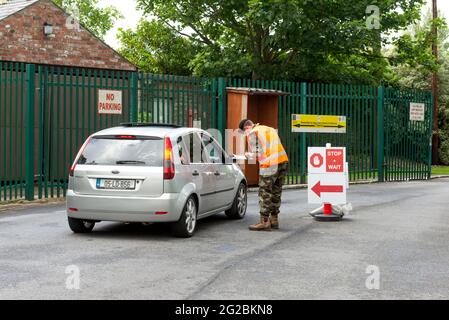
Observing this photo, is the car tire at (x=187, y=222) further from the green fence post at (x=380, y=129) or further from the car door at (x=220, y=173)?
the green fence post at (x=380, y=129)

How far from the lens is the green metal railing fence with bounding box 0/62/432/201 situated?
14070 mm

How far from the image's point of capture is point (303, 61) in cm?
2684

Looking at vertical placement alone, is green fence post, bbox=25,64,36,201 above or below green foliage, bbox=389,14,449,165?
below

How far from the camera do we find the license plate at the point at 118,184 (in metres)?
9.08

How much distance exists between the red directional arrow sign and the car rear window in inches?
136

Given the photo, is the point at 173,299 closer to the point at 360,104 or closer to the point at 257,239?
the point at 257,239

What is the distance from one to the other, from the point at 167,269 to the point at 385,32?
74.8 feet

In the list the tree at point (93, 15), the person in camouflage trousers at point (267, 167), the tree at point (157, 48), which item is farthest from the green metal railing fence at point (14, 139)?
the tree at point (93, 15)

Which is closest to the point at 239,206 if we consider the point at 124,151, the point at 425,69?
the point at 124,151

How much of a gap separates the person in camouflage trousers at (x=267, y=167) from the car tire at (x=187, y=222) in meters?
1.15

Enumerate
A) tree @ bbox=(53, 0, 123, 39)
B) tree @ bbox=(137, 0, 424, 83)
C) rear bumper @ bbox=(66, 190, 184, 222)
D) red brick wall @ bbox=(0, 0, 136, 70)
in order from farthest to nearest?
1. tree @ bbox=(53, 0, 123, 39)
2. tree @ bbox=(137, 0, 424, 83)
3. red brick wall @ bbox=(0, 0, 136, 70)
4. rear bumper @ bbox=(66, 190, 184, 222)

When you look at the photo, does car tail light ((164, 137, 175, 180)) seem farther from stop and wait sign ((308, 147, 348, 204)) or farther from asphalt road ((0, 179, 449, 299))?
stop and wait sign ((308, 147, 348, 204))

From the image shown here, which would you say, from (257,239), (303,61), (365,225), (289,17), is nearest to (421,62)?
(303,61)

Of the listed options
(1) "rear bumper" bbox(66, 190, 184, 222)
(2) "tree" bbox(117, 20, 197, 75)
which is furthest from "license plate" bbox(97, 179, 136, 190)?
(2) "tree" bbox(117, 20, 197, 75)
